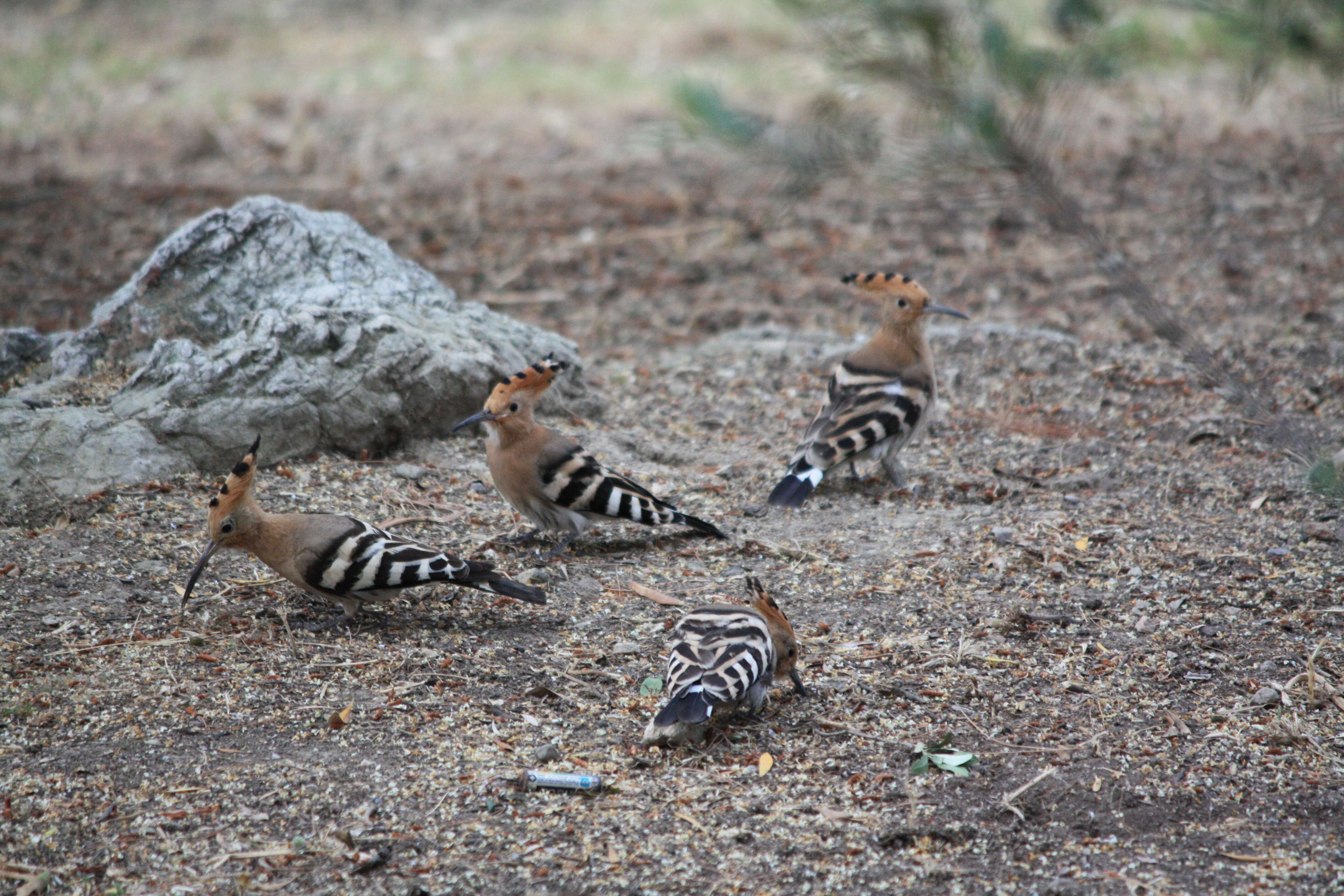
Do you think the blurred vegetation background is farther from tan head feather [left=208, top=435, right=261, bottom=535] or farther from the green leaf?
tan head feather [left=208, top=435, right=261, bottom=535]

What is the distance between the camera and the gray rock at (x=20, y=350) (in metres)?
5.85

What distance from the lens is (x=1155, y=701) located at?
12.5 ft

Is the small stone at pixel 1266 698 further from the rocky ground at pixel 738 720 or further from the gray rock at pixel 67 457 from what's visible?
the gray rock at pixel 67 457

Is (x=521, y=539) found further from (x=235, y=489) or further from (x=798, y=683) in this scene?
(x=798, y=683)

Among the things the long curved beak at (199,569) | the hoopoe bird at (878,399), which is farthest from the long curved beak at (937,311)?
the long curved beak at (199,569)

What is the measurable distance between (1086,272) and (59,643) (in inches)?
274

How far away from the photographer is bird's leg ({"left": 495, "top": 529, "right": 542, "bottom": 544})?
5.07 m

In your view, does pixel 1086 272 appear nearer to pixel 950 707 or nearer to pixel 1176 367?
pixel 1176 367

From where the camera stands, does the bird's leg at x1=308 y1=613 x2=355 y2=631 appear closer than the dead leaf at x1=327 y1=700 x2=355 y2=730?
No

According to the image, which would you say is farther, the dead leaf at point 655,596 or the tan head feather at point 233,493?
the dead leaf at point 655,596

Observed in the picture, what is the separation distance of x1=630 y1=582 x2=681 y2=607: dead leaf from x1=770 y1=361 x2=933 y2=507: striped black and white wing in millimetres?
903

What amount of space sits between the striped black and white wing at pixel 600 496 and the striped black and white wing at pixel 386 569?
0.72 m

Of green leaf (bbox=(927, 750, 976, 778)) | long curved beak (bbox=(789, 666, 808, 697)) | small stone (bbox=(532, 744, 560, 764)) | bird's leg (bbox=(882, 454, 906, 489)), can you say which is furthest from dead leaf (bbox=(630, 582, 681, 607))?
bird's leg (bbox=(882, 454, 906, 489))

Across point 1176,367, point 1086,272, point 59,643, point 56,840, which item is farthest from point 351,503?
point 1086,272
